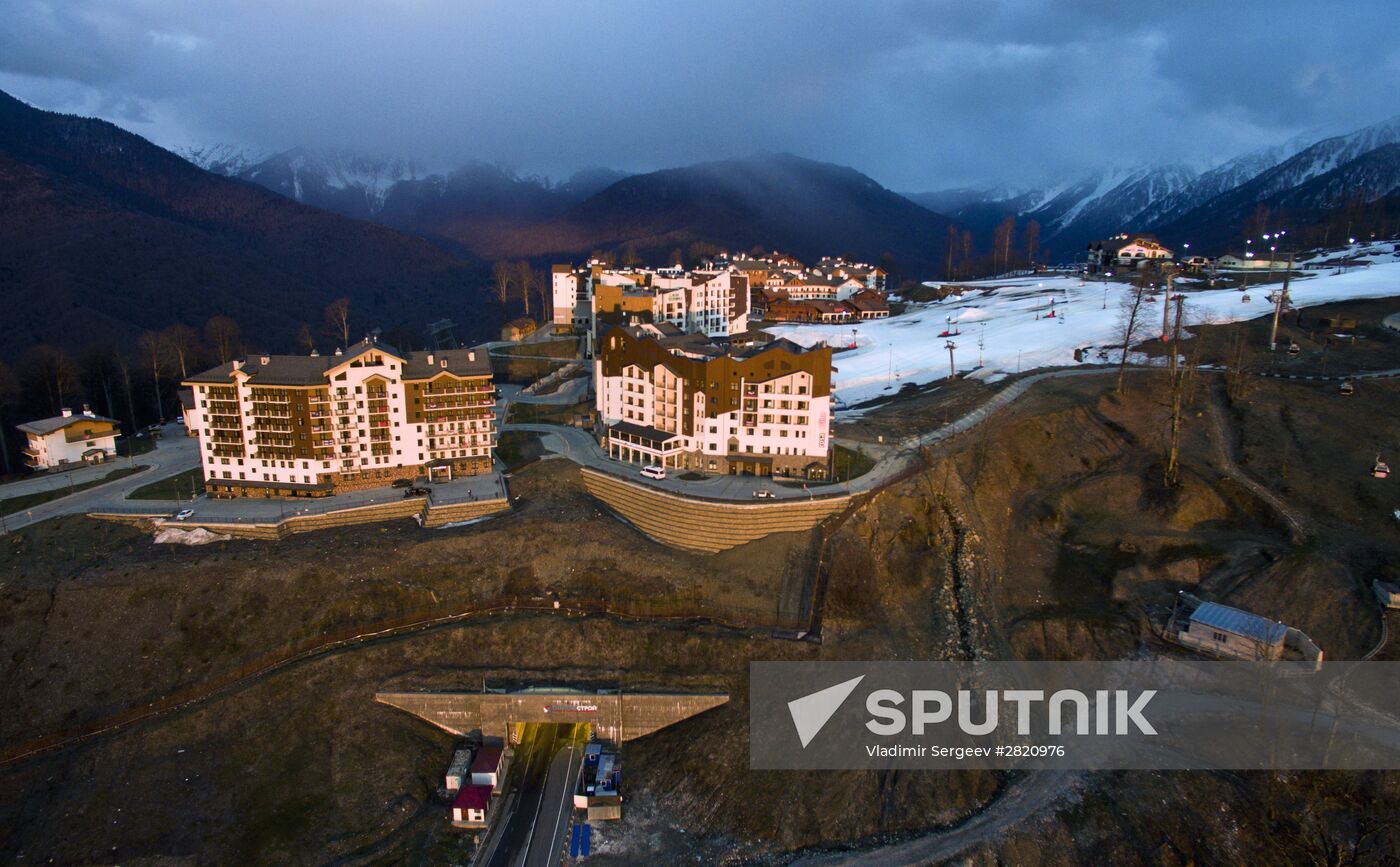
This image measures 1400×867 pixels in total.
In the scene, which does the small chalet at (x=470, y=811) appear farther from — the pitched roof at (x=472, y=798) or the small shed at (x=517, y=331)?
the small shed at (x=517, y=331)

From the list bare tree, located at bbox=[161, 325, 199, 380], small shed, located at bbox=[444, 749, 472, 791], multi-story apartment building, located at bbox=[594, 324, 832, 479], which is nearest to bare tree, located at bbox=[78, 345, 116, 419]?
bare tree, located at bbox=[161, 325, 199, 380]

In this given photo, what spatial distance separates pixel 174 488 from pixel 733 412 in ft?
114

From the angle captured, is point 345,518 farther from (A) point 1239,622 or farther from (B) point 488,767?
(A) point 1239,622

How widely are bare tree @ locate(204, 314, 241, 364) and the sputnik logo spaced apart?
2484 inches

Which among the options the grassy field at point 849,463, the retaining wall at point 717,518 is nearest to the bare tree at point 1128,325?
→ the grassy field at point 849,463

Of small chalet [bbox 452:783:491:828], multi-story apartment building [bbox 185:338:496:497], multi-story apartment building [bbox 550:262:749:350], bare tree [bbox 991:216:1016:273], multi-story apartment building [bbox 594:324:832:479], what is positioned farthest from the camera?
bare tree [bbox 991:216:1016:273]

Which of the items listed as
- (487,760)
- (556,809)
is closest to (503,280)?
(487,760)

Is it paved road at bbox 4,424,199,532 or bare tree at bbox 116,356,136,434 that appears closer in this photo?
paved road at bbox 4,424,199,532

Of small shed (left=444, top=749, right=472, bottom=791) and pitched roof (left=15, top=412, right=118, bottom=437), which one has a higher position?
pitched roof (left=15, top=412, right=118, bottom=437)

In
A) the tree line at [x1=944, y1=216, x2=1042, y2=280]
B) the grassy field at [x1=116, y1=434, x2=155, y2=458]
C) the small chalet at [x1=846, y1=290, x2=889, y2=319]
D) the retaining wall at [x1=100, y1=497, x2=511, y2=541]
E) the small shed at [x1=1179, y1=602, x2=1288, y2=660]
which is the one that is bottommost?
the small shed at [x1=1179, y1=602, x2=1288, y2=660]

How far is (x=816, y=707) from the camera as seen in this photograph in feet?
109

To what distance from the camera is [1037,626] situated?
35.9 meters

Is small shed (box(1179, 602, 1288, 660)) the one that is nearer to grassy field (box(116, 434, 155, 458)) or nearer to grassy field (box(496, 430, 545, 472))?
grassy field (box(496, 430, 545, 472))

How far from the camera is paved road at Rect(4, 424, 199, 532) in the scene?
137 feet
